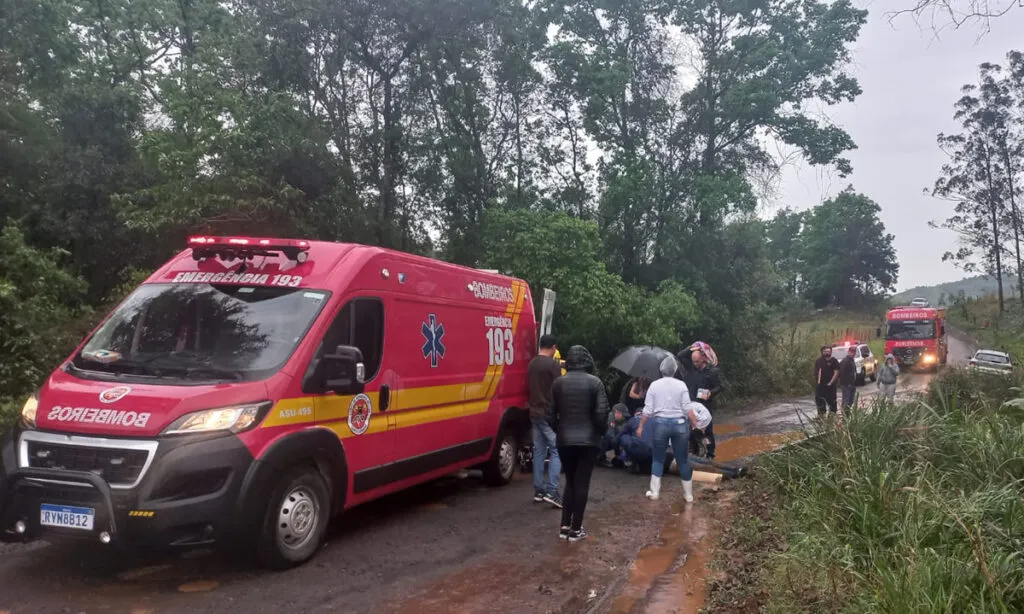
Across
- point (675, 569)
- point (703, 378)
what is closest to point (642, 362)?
point (703, 378)

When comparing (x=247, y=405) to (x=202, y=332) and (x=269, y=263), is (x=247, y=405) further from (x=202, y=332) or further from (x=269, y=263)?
(x=269, y=263)

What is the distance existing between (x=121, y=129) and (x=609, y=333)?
11.1 metres

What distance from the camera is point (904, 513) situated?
5.17 m

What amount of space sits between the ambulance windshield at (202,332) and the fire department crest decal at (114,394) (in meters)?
0.26

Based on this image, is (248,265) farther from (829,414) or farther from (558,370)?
(829,414)

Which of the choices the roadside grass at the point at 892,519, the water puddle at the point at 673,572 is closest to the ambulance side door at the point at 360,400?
the water puddle at the point at 673,572

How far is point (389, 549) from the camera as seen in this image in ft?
21.0

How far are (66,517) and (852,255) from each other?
79981 mm

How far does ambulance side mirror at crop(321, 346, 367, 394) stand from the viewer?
5.84 meters

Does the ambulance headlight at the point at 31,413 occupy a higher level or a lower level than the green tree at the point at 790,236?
lower

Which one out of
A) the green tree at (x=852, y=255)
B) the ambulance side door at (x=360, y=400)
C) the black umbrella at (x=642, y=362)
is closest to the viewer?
the ambulance side door at (x=360, y=400)

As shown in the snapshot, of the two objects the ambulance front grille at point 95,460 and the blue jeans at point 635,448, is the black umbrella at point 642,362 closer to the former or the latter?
the blue jeans at point 635,448

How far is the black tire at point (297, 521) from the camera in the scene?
212 inches

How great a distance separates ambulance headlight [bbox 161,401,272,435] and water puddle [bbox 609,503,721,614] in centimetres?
273
